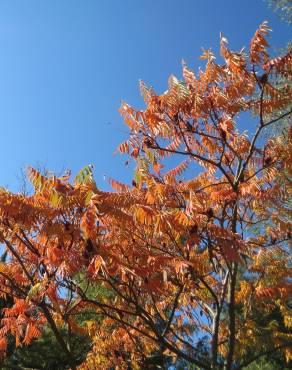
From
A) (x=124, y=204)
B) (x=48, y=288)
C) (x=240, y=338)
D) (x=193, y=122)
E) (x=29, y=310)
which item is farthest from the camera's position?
(x=240, y=338)

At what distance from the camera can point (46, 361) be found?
1617 centimetres

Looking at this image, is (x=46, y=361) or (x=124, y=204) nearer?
(x=124, y=204)

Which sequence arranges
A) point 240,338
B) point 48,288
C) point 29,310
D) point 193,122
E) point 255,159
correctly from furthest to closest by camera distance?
point 240,338 < point 255,159 < point 193,122 < point 29,310 < point 48,288

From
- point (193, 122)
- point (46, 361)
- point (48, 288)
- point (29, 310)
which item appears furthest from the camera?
point (46, 361)

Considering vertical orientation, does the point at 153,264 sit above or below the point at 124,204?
below

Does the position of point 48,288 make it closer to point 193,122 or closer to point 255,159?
point 193,122

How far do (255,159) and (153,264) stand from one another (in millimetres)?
2882

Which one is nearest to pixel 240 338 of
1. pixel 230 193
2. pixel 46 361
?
pixel 230 193

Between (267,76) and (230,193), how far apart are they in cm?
183

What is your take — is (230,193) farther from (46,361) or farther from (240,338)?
(46,361)

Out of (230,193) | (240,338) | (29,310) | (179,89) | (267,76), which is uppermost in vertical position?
(267,76)

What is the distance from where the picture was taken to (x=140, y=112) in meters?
6.55

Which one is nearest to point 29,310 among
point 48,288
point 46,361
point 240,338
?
point 48,288

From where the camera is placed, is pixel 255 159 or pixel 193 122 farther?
pixel 255 159
